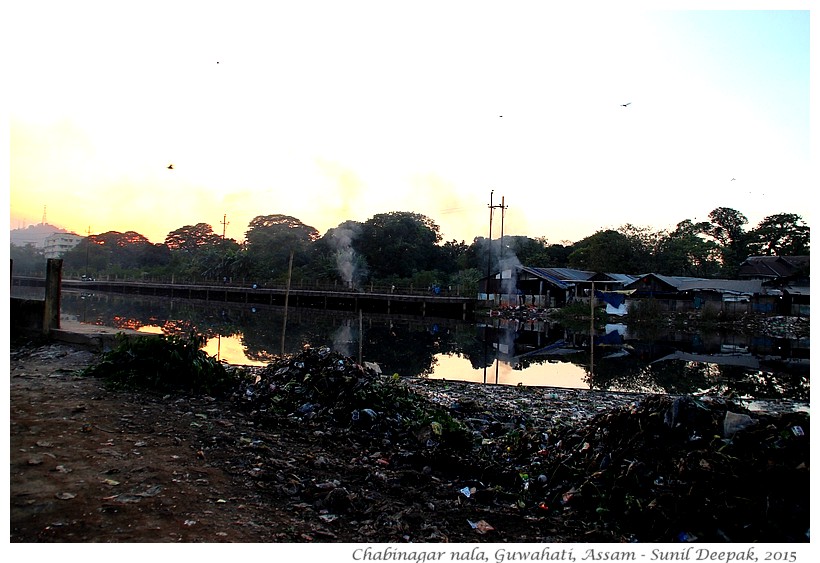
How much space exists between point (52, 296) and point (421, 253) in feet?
100

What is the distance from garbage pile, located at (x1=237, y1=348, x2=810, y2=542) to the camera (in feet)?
9.66

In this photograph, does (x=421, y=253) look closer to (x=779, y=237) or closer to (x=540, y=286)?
(x=540, y=286)

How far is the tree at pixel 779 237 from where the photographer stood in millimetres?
30380

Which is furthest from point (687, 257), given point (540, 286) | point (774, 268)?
point (540, 286)

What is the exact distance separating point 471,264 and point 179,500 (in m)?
36.3

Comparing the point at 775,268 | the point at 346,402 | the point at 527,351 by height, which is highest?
the point at 775,268

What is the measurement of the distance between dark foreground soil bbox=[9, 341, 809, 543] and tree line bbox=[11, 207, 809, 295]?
961 inches

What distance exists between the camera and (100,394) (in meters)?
4.99

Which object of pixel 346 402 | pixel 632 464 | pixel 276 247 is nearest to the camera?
pixel 632 464

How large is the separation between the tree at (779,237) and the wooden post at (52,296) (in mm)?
34406

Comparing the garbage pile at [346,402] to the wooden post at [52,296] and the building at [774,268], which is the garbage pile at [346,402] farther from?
the building at [774,268]

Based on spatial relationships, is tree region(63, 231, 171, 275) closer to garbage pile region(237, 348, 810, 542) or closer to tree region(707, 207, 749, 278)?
garbage pile region(237, 348, 810, 542)

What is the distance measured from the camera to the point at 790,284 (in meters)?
25.5

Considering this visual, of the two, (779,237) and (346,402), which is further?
(779,237)
